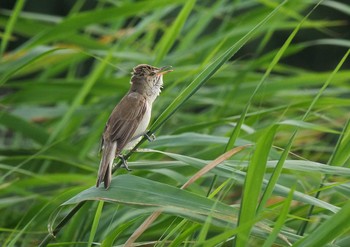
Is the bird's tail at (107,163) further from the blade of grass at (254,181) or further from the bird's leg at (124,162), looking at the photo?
the blade of grass at (254,181)

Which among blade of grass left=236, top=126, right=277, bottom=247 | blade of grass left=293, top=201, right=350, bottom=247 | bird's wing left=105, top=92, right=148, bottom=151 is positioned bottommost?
blade of grass left=293, top=201, right=350, bottom=247

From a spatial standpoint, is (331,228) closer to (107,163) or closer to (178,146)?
(107,163)

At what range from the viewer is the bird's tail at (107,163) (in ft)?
6.70

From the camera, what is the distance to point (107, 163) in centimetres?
218

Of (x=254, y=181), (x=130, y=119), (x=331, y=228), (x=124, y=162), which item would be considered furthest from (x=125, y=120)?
(x=331, y=228)

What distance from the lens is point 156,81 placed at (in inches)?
107

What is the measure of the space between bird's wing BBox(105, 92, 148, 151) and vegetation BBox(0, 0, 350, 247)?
0.30 ft

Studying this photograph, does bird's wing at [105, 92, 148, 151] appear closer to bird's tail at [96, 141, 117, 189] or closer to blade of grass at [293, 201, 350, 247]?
bird's tail at [96, 141, 117, 189]

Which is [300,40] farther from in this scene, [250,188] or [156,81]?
[250,188]

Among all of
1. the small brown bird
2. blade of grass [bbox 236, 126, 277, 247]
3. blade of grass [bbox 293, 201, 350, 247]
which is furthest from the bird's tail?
blade of grass [bbox 293, 201, 350, 247]

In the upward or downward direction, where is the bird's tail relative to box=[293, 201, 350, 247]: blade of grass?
upward

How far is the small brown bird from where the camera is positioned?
2.30 m

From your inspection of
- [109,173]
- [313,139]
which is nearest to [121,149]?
[109,173]

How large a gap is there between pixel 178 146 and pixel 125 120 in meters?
0.73
